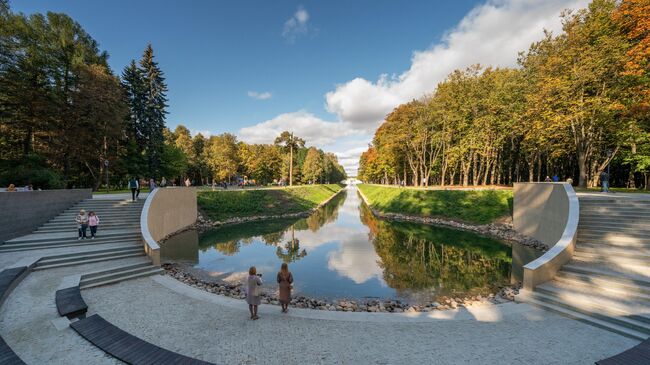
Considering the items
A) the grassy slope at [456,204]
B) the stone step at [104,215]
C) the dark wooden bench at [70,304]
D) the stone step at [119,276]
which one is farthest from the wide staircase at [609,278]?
the stone step at [104,215]

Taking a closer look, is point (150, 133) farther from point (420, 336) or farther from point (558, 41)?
point (558, 41)

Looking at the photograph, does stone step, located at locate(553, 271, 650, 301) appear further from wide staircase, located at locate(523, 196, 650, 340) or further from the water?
the water

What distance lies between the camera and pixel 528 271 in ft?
26.6

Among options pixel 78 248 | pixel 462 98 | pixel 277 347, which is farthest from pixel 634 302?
pixel 462 98

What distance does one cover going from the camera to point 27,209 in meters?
13.7

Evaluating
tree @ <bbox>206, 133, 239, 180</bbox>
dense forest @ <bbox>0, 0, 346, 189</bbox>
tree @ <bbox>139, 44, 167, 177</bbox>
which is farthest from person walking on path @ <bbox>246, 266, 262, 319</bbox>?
tree @ <bbox>206, 133, 239, 180</bbox>

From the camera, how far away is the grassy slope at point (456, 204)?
2402cm

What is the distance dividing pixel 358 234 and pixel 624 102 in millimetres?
25961

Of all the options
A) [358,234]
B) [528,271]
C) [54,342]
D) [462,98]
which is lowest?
[358,234]

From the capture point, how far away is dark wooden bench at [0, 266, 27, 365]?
4.52 metres

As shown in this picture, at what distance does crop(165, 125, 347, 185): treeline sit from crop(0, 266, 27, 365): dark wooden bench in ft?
126

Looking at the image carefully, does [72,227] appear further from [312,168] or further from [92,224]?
[312,168]

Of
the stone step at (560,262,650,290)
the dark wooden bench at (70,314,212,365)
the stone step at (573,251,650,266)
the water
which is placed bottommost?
the water

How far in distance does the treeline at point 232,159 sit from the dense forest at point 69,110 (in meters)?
7.72
